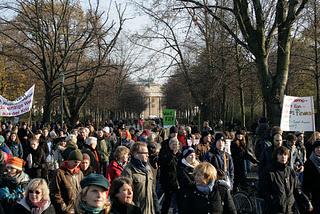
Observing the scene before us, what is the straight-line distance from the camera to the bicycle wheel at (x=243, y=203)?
9594mm

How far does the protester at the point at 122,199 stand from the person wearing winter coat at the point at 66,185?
155cm

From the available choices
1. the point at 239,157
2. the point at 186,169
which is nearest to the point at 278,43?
the point at 239,157

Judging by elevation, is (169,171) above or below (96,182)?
below

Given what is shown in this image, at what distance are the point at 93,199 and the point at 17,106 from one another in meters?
16.2

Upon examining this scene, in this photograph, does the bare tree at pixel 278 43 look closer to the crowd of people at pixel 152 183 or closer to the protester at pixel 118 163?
the crowd of people at pixel 152 183

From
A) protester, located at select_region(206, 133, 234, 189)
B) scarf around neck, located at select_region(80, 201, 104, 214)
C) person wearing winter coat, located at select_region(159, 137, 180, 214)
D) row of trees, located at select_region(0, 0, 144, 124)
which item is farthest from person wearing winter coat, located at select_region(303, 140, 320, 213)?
row of trees, located at select_region(0, 0, 144, 124)

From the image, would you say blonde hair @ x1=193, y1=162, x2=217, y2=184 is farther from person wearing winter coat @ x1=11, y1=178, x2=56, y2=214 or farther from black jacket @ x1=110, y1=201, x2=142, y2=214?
person wearing winter coat @ x1=11, y1=178, x2=56, y2=214

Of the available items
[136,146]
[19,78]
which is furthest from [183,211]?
[19,78]

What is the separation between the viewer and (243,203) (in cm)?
975

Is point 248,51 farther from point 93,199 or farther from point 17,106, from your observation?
point 93,199

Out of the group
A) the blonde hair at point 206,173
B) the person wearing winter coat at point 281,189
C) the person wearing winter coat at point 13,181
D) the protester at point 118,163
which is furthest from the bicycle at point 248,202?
the person wearing winter coat at point 13,181

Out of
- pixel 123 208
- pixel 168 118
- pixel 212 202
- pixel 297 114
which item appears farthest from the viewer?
pixel 168 118

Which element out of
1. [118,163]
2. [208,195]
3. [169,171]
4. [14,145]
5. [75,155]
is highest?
[75,155]

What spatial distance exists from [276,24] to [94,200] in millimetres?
13268
